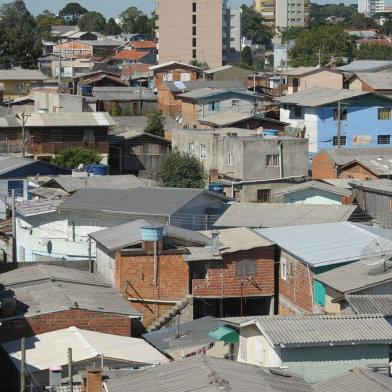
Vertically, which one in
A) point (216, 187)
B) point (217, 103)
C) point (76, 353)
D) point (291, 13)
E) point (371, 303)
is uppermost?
point (371, 303)

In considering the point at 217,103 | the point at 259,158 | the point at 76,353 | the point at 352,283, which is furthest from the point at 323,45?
the point at 76,353

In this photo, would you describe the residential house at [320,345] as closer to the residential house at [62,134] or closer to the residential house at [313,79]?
the residential house at [62,134]

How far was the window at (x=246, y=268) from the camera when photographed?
19188mm

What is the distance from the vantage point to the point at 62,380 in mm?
13992

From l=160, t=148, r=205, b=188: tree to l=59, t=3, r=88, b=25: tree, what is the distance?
100405 mm

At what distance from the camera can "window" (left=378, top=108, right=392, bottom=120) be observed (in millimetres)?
36906

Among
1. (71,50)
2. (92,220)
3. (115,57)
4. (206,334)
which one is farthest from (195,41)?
(206,334)

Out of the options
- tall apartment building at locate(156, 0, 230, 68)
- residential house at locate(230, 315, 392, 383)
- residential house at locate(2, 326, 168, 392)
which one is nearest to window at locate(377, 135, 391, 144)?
residential house at locate(2, 326, 168, 392)

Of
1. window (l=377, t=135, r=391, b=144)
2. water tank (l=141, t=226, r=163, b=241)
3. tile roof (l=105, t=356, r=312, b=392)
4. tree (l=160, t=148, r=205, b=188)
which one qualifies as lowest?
window (l=377, t=135, r=391, b=144)

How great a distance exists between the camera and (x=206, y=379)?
1174cm

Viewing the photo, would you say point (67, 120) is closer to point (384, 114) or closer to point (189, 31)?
point (384, 114)

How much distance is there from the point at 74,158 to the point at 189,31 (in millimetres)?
40621

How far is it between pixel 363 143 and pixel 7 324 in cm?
2219

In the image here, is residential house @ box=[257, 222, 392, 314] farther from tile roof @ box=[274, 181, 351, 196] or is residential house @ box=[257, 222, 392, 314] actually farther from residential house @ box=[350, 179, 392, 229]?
tile roof @ box=[274, 181, 351, 196]
